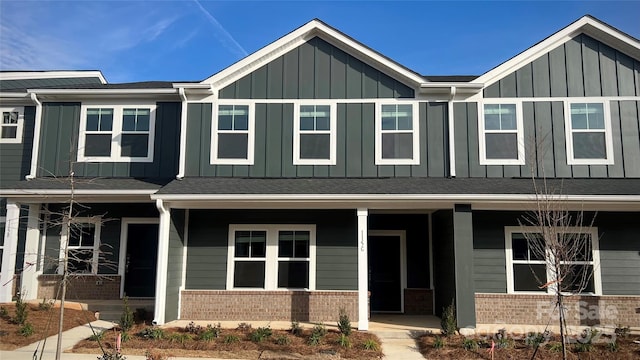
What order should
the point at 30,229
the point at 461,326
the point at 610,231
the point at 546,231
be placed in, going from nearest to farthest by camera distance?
the point at 546,231
the point at 461,326
the point at 610,231
the point at 30,229

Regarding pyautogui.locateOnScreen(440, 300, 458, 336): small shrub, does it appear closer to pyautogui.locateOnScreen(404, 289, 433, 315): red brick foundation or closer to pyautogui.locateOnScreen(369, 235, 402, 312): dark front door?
pyautogui.locateOnScreen(404, 289, 433, 315): red brick foundation

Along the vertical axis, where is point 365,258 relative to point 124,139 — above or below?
below

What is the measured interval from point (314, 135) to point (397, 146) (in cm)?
213

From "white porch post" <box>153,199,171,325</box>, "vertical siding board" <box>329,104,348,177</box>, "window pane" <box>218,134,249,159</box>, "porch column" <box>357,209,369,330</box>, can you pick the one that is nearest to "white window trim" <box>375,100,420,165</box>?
"vertical siding board" <box>329,104,348,177</box>

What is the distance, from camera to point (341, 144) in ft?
42.2


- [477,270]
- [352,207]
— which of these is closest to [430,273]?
[477,270]

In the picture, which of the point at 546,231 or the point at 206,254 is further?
the point at 206,254

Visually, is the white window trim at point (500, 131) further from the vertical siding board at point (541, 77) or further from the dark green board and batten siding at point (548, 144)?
the vertical siding board at point (541, 77)

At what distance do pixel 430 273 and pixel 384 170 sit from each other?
3.20 meters

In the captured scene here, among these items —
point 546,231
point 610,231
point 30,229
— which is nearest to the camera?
point 546,231

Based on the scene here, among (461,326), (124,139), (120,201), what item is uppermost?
(124,139)

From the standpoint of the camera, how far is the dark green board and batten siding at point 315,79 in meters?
13.1

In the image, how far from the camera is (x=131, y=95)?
13.6 metres

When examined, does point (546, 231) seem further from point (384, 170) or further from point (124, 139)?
point (124, 139)
